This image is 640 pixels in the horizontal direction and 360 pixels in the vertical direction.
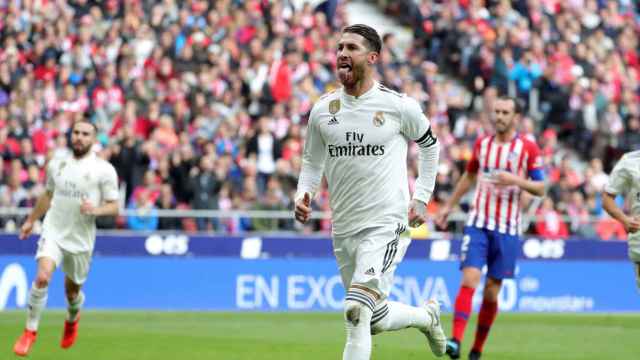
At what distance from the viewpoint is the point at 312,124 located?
10867 mm

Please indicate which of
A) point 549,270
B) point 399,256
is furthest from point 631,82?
point 399,256

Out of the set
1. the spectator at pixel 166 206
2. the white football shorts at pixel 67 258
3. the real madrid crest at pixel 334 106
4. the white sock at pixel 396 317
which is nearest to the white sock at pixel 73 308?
the white football shorts at pixel 67 258

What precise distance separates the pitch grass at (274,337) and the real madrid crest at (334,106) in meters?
4.25

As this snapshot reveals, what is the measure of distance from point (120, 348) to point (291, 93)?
12507 mm

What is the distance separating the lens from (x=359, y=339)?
10219 millimetres

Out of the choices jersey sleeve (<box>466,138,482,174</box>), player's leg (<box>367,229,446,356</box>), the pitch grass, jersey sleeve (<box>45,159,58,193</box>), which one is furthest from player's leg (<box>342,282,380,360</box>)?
jersey sleeve (<box>45,159,58,193</box>)

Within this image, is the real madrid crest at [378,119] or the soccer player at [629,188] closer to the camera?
the real madrid crest at [378,119]

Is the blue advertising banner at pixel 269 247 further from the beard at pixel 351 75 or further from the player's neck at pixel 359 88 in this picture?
the beard at pixel 351 75

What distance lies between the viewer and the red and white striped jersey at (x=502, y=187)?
14289 mm

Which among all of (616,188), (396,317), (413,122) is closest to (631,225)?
(616,188)

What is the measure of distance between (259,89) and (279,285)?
5.08 m

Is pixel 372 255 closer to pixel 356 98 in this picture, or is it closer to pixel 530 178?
pixel 356 98

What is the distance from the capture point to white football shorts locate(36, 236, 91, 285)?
15281 mm

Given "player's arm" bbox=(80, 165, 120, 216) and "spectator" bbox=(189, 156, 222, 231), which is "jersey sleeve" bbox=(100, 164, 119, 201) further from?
"spectator" bbox=(189, 156, 222, 231)
